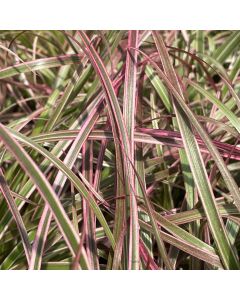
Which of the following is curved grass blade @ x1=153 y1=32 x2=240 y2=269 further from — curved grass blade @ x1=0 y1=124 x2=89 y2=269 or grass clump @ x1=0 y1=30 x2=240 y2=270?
curved grass blade @ x1=0 y1=124 x2=89 y2=269

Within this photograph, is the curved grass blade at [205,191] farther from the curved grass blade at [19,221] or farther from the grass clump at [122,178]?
the curved grass blade at [19,221]

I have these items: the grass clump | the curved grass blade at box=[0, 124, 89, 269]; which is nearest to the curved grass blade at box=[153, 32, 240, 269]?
the grass clump

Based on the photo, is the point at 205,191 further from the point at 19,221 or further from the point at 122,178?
the point at 19,221

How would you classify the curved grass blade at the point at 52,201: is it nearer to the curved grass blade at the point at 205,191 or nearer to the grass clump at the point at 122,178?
the grass clump at the point at 122,178

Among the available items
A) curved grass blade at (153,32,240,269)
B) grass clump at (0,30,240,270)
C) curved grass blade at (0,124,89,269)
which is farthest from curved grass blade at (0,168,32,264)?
curved grass blade at (153,32,240,269)

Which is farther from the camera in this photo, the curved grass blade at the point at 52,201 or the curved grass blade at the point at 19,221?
the curved grass blade at the point at 19,221

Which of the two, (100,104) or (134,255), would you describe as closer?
(134,255)

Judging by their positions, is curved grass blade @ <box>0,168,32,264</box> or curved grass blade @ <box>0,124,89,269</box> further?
curved grass blade @ <box>0,168,32,264</box>

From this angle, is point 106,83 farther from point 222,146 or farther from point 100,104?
point 222,146

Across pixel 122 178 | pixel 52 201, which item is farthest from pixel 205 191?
pixel 52 201

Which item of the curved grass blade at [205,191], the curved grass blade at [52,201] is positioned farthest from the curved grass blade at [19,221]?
the curved grass blade at [205,191]
